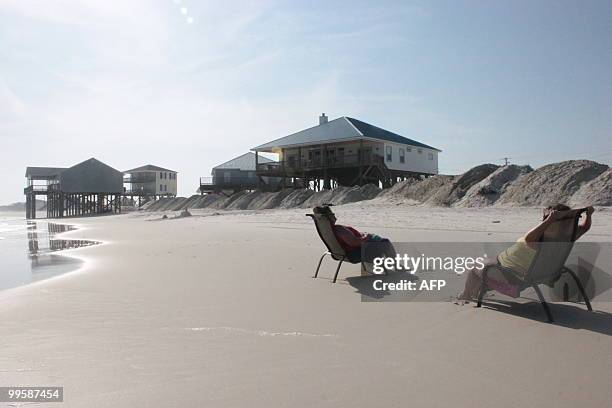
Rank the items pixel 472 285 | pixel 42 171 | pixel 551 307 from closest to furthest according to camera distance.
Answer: pixel 551 307
pixel 472 285
pixel 42 171

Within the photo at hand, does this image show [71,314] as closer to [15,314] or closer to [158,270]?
[15,314]

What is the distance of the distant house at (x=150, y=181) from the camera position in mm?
70750

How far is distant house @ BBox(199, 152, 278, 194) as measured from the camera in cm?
5016

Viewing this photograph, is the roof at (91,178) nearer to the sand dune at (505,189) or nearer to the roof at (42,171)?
the roof at (42,171)

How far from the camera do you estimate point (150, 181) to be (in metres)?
71.3

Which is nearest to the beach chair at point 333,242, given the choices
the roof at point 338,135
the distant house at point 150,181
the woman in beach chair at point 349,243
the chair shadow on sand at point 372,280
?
the woman in beach chair at point 349,243

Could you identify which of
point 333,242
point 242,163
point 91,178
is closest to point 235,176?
point 242,163

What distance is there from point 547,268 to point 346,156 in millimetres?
34206

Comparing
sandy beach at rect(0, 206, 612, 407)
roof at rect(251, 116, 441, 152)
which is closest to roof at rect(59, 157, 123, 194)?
roof at rect(251, 116, 441, 152)

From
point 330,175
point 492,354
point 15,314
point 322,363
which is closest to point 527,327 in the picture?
point 492,354

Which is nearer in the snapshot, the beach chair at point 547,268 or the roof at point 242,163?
the beach chair at point 547,268

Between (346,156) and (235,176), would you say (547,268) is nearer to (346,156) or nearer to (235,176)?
(346,156)

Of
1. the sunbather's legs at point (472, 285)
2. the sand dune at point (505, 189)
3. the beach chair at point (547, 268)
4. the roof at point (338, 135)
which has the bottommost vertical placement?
the sunbather's legs at point (472, 285)

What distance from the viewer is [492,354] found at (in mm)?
3398
